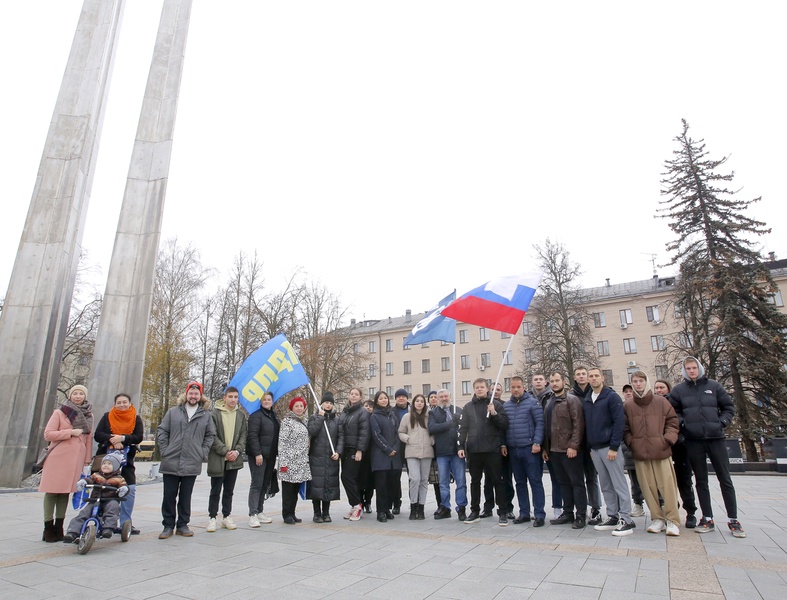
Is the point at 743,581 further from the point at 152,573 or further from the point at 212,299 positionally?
the point at 212,299

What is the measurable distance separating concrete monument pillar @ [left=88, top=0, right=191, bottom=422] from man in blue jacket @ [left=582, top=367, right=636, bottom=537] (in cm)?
1301

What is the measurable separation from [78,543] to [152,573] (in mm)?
1571

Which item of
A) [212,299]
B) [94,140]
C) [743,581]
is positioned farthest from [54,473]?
[212,299]

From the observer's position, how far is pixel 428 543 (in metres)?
6.26

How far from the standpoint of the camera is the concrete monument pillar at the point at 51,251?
1303cm

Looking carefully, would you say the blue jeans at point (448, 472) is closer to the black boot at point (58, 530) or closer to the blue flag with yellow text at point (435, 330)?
the blue flag with yellow text at point (435, 330)

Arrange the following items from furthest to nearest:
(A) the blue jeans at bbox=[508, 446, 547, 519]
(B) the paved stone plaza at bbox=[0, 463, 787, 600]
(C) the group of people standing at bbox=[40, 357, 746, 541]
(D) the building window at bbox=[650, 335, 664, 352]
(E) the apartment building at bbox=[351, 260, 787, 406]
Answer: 1. (E) the apartment building at bbox=[351, 260, 787, 406]
2. (D) the building window at bbox=[650, 335, 664, 352]
3. (A) the blue jeans at bbox=[508, 446, 547, 519]
4. (C) the group of people standing at bbox=[40, 357, 746, 541]
5. (B) the paved stone plaza at bbox=[0, 463, 787, 600]

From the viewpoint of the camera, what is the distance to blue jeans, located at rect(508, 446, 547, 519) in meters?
7.37

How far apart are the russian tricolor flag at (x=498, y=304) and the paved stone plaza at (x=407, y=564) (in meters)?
3.32

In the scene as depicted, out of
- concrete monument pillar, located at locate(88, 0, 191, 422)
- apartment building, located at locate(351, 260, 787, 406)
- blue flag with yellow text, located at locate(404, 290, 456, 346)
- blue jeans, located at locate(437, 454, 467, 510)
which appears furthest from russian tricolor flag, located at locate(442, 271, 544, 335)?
apartment building, located at locate(351, 260, 787, 406)

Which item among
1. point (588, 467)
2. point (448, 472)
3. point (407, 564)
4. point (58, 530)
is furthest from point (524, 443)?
point (58, 530)

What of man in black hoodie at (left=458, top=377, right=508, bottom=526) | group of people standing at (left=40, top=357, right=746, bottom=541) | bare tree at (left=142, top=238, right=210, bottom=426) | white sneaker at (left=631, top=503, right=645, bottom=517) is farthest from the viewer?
bare tree at (left=142, top=238, right=210, bottom=426)

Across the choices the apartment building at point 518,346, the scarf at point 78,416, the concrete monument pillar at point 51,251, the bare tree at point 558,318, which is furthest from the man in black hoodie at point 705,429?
the apartment building at point 518,346

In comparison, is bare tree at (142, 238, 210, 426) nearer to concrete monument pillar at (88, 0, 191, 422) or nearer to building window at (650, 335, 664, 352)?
concrete monument pillar at (88, 0, 191, 422)
